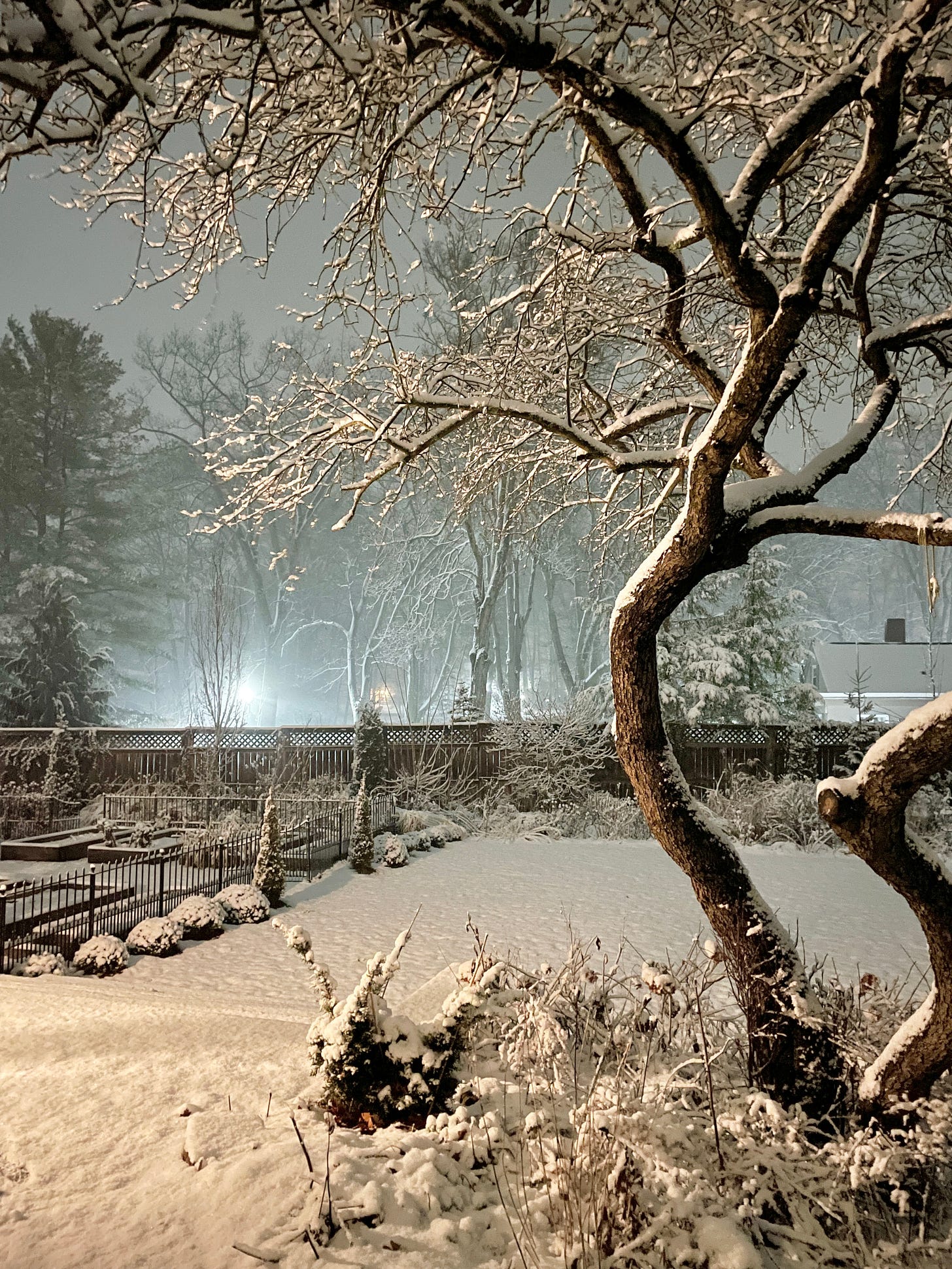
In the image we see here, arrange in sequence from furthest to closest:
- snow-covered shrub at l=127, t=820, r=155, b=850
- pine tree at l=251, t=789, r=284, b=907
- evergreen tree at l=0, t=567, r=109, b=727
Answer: evergreen tree at l=0, t=567, r=109, b=727 → snow-covered shrub at l=127, t=820, r=155, b=850 → pine tree at l=251, t=789, r=284, b=907

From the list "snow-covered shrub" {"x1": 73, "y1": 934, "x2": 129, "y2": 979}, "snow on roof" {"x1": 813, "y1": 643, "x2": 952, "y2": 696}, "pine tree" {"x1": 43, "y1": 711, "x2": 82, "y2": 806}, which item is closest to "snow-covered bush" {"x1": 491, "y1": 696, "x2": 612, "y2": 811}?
"pine tree" {"x1": 43, "y1": 711, "x2": 82, "y2": 806}

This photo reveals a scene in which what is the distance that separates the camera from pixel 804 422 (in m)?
6.57

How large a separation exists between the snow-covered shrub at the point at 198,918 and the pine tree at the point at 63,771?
751 centimetres

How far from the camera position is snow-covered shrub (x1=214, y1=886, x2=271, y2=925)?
784cm

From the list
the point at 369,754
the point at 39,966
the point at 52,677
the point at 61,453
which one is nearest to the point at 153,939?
the point at 39,966

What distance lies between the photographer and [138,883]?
8641mm

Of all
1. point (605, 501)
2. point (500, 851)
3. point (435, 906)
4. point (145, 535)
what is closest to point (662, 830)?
point (605, 501)

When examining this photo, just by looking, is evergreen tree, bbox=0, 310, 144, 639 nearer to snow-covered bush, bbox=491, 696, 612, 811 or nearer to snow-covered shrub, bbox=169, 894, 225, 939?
snow-covered bush, bbox=491, 696, 612, 811

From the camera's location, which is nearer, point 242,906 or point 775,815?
point 242,906

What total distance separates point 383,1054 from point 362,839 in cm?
720

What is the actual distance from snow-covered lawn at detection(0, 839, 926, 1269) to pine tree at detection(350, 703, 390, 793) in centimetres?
367

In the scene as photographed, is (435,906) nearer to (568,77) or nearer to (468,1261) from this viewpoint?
(468,1261)

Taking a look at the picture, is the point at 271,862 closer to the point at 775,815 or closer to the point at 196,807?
the point at 196,807

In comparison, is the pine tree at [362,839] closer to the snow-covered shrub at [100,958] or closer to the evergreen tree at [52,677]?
the snow-covered shrub at [100,958]
